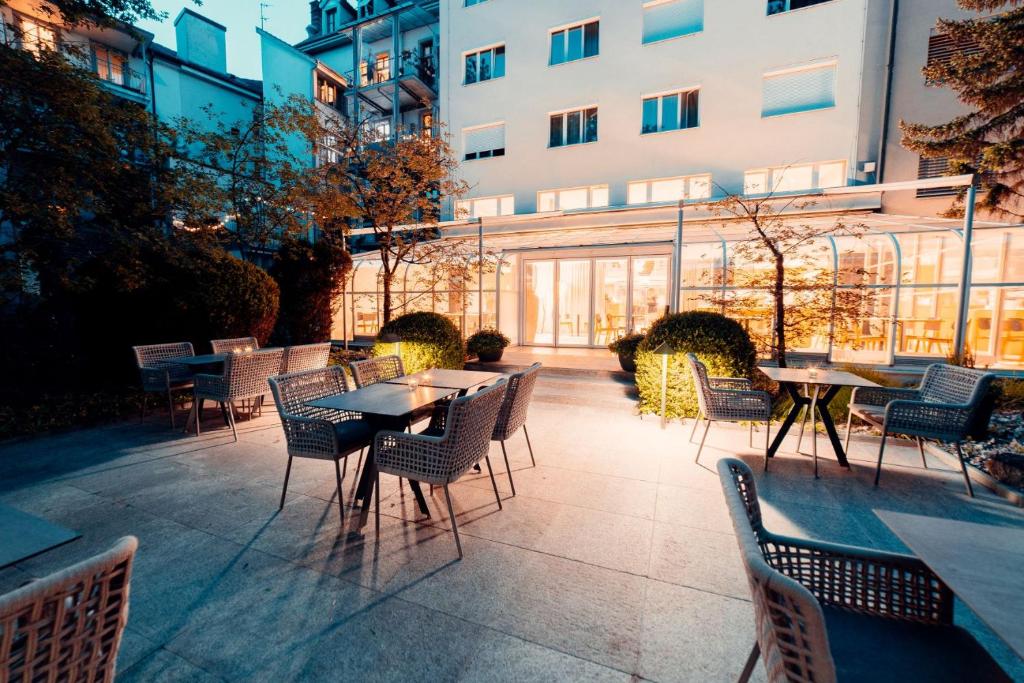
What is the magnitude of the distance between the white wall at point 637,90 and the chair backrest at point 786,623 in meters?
11.2

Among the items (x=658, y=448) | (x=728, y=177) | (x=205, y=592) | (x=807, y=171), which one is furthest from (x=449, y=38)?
(x=205, y=592)

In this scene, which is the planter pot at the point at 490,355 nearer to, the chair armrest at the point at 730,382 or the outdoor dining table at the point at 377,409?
the chair armrest at the point at 730,382

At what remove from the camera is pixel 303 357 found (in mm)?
5891

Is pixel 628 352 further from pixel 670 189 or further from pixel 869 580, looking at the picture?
pixel 869 580

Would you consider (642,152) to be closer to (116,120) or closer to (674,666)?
(116,120)

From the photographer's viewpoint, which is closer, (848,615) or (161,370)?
(848,615)

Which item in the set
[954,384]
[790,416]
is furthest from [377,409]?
[954,384]

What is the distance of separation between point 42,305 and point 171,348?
188cm

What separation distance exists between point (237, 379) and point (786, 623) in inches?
212

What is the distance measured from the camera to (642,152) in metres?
11.3

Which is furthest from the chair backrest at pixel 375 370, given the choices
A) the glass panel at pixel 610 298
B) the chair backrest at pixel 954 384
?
the glass panel at pixel 610 298

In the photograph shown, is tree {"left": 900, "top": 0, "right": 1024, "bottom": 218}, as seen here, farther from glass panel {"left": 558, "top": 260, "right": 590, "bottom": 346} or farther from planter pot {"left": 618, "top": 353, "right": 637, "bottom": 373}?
glass panel {"left": 558, "top": 260, "right": 590, "bottom": 346}

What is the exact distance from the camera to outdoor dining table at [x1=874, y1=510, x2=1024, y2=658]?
1.00 metres

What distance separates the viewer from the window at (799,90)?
985 cm
